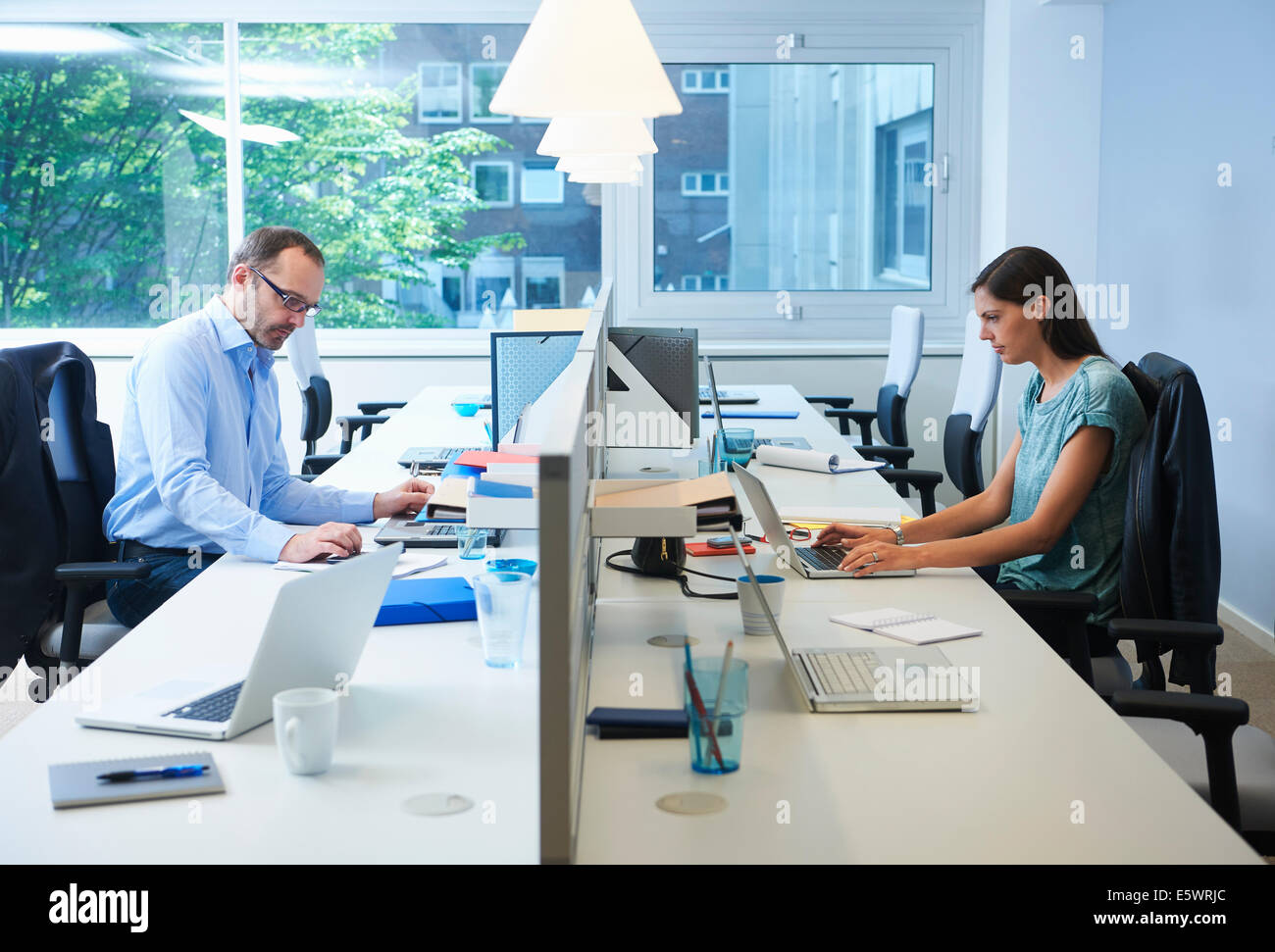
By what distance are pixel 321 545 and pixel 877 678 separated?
113cm

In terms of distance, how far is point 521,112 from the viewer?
210 cm

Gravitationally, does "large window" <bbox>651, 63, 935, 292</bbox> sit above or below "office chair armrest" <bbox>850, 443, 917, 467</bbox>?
above

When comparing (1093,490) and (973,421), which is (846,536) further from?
(973,421)

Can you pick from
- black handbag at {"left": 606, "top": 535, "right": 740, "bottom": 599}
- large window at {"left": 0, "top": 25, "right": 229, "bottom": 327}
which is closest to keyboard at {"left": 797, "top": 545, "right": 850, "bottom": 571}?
black handbag at {"left": 606, "top": 535, "right": 740, "bottom": 599}

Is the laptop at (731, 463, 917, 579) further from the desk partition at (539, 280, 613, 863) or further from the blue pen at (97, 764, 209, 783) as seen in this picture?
the blue pen at (97, 764, 209, 783)

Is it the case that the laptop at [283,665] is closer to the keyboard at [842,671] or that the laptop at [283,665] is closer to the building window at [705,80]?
the keyboard at [842,671]

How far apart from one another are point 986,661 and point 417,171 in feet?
15.0

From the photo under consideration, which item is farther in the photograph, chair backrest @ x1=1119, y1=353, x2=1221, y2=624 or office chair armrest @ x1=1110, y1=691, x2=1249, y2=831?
chair backrest @ x1=1119, y1=353, x2=1221, y2=624

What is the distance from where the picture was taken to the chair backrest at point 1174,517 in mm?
2166

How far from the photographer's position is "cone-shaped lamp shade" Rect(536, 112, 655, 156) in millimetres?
2818

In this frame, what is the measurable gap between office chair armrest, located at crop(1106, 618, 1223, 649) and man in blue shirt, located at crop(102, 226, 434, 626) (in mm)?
1398

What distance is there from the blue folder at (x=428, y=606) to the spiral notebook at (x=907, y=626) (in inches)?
24.0
